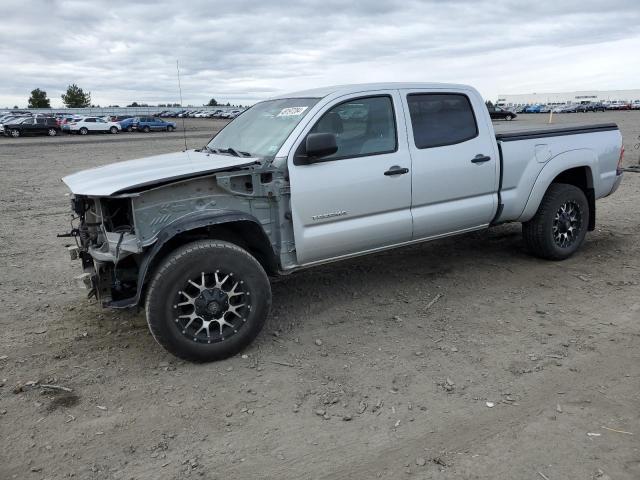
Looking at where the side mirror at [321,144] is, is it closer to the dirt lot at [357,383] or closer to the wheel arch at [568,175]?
the dirt lot at [357,383]

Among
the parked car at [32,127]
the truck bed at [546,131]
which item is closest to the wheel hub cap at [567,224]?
the truck bed at [546,131]

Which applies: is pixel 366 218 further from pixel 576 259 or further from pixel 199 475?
pixel 576 259

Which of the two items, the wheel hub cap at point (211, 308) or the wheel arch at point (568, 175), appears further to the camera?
the wheel arch at point (568, 175)

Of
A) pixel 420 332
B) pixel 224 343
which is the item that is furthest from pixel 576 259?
pixel 224 343

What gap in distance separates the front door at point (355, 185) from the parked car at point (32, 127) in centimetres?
3959

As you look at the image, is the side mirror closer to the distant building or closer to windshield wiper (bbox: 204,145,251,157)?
windshield wiper (bbox: 204,145,251,157)

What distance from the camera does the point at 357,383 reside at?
3664mm

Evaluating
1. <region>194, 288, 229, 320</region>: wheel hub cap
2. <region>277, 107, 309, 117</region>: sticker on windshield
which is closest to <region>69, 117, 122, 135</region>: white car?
<region>277, 107, 309, 117</region>: sticker on windshield

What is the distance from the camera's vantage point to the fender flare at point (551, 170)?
18.5 ft

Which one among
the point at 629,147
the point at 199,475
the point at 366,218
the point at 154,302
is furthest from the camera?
the point at 629,147

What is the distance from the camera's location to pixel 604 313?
4672mm

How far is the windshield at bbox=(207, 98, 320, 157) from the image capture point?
4496 millimetres

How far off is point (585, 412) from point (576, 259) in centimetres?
331

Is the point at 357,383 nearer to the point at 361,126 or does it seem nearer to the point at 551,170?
the point at 361,126
